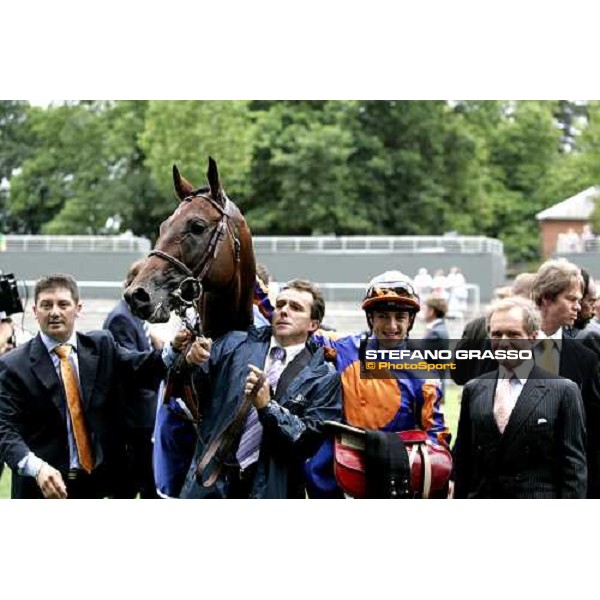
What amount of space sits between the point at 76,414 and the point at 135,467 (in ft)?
2.94

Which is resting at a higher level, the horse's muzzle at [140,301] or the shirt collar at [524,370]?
the horse's muzzle at [140,301]

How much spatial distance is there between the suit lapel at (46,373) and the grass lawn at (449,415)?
7.09ft

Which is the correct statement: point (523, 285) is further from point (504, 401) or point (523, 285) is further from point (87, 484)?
point (87, 484)

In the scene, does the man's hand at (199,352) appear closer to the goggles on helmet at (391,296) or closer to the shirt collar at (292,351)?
the shirt collar at (292,351)

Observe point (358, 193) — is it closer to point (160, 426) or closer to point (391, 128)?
point (391, 128)

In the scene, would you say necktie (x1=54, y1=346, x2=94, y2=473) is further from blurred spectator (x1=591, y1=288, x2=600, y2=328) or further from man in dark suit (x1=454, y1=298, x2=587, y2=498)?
blurred spectator (x1=591, y1=288, x2=600, y2=328)

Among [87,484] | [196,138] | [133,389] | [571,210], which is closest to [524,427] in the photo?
[133,389]

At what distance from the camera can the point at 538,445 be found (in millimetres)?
4328

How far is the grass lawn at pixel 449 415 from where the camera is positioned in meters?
8.39

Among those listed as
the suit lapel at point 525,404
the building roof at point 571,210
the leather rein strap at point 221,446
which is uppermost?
the building roof at point 571,210

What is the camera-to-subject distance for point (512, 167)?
47906mm

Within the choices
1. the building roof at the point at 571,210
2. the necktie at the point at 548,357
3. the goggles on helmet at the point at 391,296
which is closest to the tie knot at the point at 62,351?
the goggles on helmet at the point at 391,296

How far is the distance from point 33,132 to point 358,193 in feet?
44.9

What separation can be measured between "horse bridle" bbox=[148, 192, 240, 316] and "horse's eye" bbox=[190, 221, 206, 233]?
5 cm
